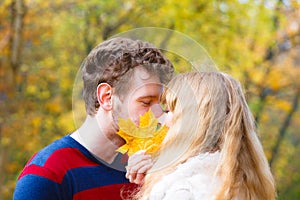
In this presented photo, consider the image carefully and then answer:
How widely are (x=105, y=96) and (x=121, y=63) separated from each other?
0.14 metres

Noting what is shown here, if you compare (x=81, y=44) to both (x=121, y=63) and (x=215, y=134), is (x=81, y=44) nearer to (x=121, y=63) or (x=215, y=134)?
(x=121, y=63)

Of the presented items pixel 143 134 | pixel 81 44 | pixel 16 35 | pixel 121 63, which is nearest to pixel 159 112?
pixel 143 134

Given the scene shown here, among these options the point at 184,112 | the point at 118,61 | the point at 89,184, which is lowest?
the point at 89,184

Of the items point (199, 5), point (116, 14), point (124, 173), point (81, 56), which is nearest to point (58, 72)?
point (81, 56)

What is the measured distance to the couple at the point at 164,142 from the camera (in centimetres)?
212

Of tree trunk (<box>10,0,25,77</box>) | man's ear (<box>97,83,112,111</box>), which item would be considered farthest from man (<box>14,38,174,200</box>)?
tree trunk (<box>10,0,25,77</box>)

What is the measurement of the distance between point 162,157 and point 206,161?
0.50ft

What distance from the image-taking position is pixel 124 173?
2.45 meters

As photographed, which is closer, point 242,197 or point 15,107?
point 242,197

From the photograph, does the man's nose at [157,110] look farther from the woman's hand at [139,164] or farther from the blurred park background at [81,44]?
the blurred park background at [81,44]

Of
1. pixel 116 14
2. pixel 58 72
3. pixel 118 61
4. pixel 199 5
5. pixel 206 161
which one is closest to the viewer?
pixel 206 161

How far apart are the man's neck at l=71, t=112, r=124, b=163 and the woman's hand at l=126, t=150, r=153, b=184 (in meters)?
0.19

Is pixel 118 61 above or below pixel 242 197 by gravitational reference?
above

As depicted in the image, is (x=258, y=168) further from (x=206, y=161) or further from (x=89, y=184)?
(x=89, y=184)
